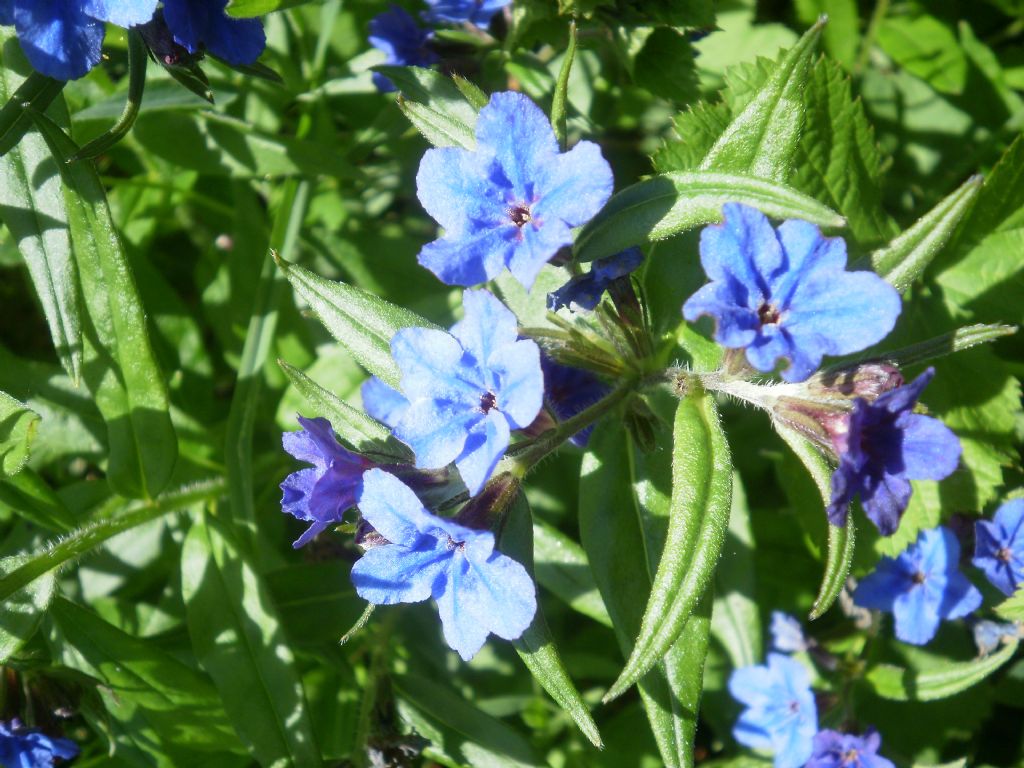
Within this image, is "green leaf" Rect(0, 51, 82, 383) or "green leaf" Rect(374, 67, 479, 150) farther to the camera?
"green leaf" Rect(0, 51, 82, 383)

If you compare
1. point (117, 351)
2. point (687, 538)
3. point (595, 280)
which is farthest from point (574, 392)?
point (117, 351)

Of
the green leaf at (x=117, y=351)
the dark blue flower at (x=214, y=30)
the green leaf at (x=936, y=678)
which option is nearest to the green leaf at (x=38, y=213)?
the green leaf at (x=117, y=351)

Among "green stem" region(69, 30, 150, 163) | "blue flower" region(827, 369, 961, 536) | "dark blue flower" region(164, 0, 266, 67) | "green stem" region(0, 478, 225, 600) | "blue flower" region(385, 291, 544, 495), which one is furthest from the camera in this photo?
"green stem" region(0, 478, 225, 600)

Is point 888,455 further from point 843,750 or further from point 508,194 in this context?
point 843,750

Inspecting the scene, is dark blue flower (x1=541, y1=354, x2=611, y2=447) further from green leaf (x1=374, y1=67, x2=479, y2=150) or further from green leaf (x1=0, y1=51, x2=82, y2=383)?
green leaf (x1=0, y1=51, x2=82, y2=383)

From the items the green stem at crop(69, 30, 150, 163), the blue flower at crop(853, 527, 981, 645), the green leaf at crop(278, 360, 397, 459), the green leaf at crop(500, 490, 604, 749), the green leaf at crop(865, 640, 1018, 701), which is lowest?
the green leaf at crop(865, 640, 1018, 701)

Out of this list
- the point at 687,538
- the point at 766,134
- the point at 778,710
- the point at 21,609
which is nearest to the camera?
the point at 687,538

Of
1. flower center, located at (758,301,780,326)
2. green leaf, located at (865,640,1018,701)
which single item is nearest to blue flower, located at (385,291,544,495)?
flower center, located at (758,301,780,326)
